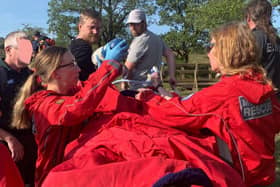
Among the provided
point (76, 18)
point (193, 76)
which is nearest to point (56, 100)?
point (193, 76)

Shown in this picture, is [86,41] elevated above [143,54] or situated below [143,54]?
above

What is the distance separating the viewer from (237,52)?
2.47 m

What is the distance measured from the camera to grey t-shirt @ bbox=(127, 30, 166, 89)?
4.82m

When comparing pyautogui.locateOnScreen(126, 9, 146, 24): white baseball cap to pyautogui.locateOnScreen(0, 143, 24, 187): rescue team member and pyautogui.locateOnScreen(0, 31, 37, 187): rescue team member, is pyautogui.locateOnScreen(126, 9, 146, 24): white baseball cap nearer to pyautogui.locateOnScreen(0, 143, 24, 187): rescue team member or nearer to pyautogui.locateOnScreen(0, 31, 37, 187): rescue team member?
pyautogui.locateOnScreen(0, 31, 37, 187): rescue team member

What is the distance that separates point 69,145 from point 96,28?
2.00 m

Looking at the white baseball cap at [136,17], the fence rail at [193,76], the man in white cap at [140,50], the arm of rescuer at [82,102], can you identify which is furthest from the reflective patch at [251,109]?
the fence rail at [193,76]

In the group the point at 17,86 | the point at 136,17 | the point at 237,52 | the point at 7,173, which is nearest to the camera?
the point at 7,173

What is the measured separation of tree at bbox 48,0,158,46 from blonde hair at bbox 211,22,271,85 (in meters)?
Result: 39.3

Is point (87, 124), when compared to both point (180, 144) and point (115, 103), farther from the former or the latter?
point (180, 144)

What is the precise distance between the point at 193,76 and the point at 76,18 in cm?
2611

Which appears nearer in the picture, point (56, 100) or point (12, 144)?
point (56, 100)

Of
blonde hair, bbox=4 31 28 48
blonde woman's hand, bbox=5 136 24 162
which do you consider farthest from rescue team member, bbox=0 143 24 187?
blonde hair, bbox=4 31 28 48

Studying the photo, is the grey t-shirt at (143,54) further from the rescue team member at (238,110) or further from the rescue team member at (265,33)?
the rescue team member at (238,110)

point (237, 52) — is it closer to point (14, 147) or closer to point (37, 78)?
point (37, 78)
